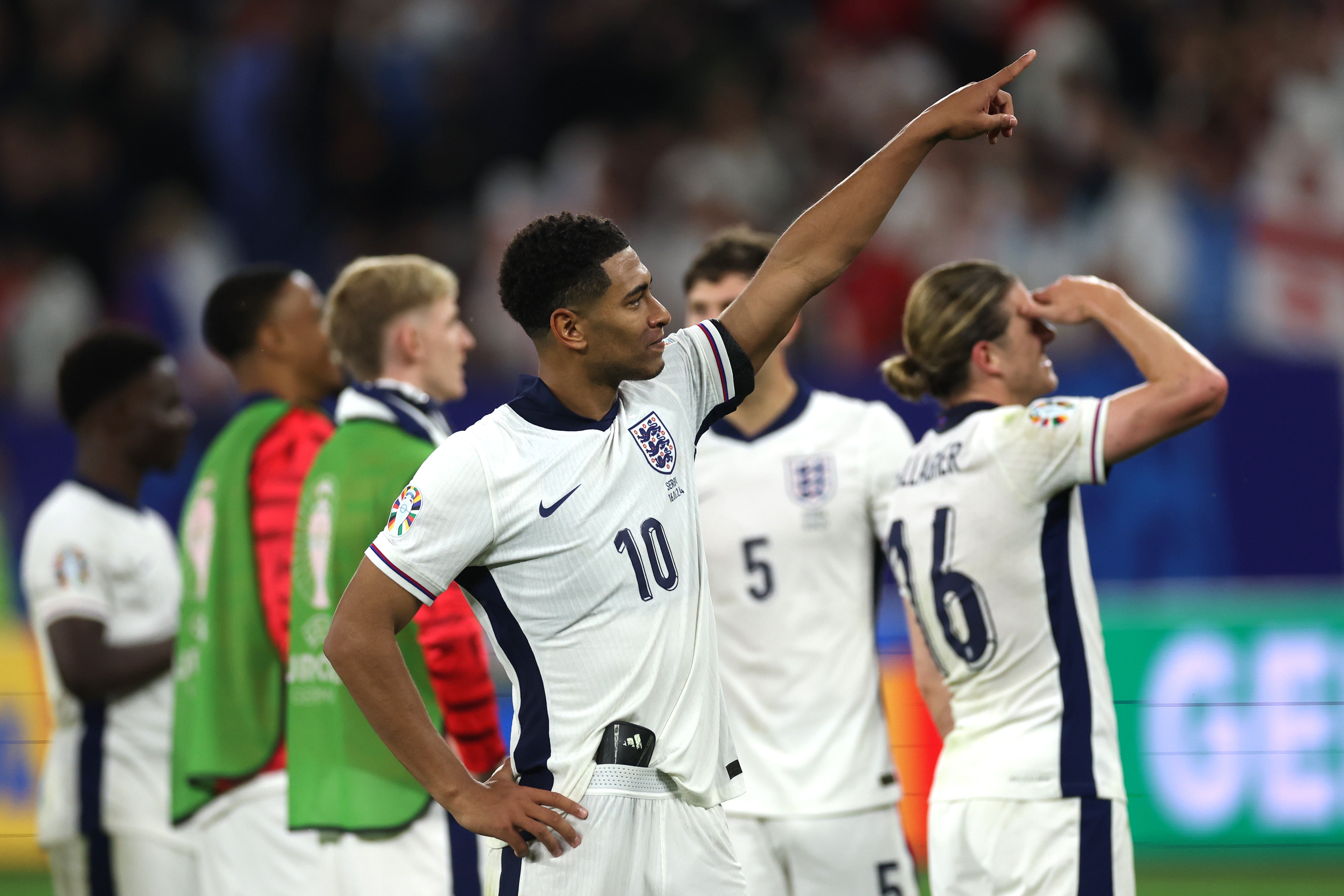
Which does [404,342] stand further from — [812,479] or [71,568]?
[71,568]

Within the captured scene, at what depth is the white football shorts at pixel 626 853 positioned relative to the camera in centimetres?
350

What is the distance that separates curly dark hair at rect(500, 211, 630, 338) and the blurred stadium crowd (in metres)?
6.22

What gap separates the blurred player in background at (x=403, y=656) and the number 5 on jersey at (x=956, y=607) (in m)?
1.32

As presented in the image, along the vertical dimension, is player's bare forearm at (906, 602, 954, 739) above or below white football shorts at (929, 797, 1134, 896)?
above

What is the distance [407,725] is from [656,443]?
0.85 m

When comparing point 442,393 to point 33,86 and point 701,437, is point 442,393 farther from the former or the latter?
point 33,86

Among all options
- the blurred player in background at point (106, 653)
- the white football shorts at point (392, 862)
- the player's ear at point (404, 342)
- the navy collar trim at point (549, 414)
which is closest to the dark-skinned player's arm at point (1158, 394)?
the navy collar trim at point (549, 414)

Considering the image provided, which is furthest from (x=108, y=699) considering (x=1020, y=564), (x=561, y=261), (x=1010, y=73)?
(x=1010, y=73)

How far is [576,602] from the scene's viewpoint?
139 inches

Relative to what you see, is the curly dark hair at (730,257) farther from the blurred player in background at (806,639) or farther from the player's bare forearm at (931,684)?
the player's bare forearm at (931,684)

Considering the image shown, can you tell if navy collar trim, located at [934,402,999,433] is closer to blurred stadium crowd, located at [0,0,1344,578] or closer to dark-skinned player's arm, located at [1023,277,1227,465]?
dark-skinned player's arm, located at [1023,277,1227,465]

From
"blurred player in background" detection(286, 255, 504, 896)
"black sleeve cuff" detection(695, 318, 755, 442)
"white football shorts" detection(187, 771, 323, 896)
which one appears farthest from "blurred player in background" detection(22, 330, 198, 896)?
"black sleeve cuff" detection(695, 318, 755, 442)

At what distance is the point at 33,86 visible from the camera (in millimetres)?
15969

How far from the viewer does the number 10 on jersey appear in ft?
11.7
